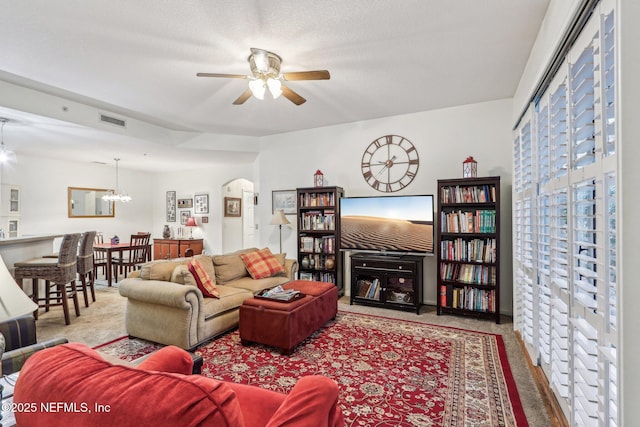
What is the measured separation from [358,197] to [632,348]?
3.57 meters

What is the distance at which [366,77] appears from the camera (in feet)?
10.8

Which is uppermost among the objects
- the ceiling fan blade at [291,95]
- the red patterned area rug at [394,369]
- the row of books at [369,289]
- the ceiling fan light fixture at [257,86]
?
the ceiling fan blade at [291,95]

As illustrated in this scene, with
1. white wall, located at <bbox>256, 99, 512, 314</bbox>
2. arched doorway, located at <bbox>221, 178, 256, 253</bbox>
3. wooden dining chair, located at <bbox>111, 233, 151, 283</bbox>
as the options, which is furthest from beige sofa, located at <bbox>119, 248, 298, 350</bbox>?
arched doorway, located at <bbox>221, 178, 256, 253</bbox>

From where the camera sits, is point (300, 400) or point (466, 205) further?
point (466, 205)

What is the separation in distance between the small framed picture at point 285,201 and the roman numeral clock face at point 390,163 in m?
1.37

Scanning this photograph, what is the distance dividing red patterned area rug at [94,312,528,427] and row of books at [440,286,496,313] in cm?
51

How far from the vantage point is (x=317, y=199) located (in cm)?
489

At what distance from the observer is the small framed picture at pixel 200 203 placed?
Answer: 7.70m

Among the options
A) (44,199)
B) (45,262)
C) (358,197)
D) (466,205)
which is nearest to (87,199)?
(44,199)

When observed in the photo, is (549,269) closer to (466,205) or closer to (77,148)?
(466,205)

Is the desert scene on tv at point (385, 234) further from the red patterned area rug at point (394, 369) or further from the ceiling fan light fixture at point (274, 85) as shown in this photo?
the ceiling fan light fixture at point (274, 85)

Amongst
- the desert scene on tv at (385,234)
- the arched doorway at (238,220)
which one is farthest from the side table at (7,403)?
the arched doorway at (238,220)

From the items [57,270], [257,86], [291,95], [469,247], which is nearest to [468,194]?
[469,247]

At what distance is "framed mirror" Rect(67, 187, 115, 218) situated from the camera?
685 centimetres
